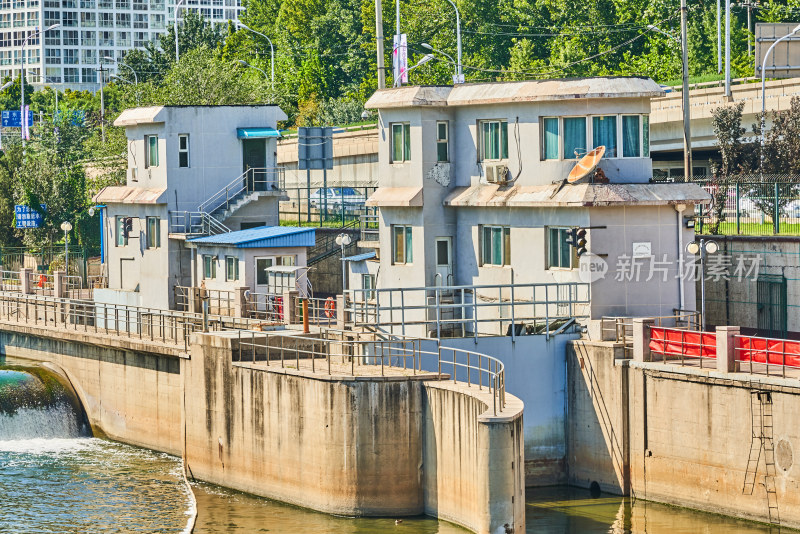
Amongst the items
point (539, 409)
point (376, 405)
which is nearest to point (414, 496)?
point (376, 405)

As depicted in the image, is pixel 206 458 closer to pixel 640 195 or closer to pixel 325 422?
pixel 325 422

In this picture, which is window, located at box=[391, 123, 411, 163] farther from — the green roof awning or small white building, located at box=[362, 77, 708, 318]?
the green roof awning

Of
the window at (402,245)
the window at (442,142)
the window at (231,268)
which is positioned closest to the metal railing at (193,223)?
the window at (231,268)

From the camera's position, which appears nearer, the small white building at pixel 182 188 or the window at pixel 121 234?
the small white building at pixel 182 188

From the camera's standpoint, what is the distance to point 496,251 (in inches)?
1722

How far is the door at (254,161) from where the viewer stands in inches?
2251

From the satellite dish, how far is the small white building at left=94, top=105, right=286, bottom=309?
17613mm

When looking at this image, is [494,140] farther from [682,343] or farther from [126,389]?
[126,389]

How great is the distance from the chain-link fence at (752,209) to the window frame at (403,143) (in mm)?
9878

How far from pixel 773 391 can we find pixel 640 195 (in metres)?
8.16

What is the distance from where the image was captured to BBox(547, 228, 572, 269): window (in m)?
41.5

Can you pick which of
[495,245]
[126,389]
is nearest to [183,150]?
[126,389]

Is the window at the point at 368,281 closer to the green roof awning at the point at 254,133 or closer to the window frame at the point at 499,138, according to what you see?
the window frame at the point at 499,138

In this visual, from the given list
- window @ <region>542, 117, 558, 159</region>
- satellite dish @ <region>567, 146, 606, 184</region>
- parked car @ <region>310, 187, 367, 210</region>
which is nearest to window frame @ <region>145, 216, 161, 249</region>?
parked car @ <region>310, 187, 367, 210</region>
